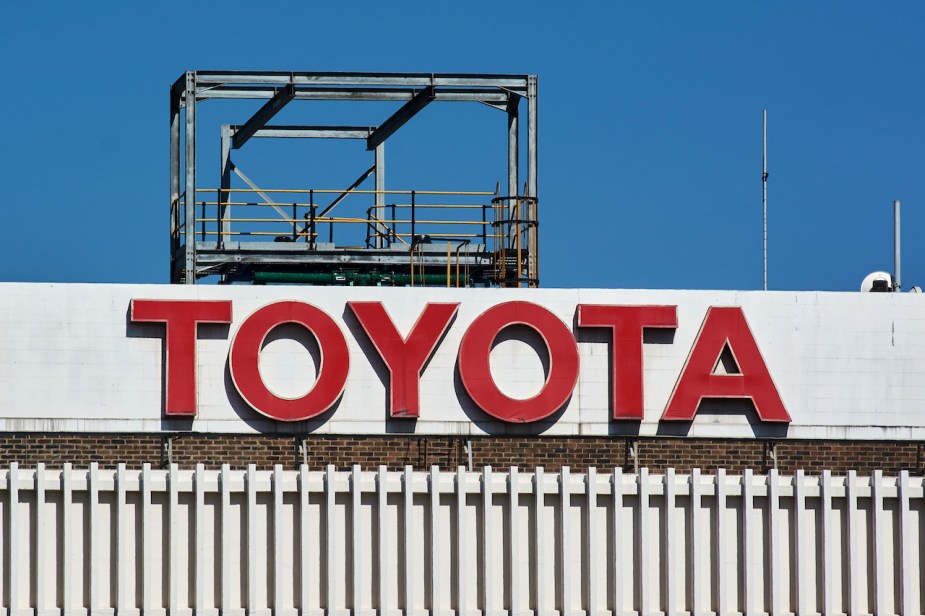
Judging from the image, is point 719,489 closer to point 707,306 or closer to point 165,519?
point 165,519

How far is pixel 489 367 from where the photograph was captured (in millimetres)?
26141

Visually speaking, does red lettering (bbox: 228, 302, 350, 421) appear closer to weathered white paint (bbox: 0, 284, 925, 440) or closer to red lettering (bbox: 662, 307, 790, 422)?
weathered white paint (bbox: 0, 284, 925, 440)

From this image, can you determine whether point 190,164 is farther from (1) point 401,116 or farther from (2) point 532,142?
(2) point 532,142

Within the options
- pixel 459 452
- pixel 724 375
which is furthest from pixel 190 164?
pixel 724 375

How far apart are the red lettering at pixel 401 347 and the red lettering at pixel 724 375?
4269 mm

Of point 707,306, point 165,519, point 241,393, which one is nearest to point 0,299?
point 241,393

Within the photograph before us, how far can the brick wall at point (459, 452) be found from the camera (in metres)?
25.7

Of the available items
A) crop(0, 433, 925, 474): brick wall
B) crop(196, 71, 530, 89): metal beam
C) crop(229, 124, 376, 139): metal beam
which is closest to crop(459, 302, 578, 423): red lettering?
crop(0, 433, 925, 474): brick wall

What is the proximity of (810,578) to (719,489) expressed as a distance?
5.29 feet

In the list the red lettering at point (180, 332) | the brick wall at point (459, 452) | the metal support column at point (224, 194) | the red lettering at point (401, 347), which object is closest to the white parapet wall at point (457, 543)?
the brick wall at point (459, 452)

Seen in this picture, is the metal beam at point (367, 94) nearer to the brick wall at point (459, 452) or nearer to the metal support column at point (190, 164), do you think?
the metal support column at point (190, 164)

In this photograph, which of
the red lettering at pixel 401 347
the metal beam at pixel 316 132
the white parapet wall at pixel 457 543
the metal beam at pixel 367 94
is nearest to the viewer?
the white parapet wall at pixel 457 543

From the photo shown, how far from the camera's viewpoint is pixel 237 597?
1800cm

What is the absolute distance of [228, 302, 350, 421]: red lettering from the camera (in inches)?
1016
